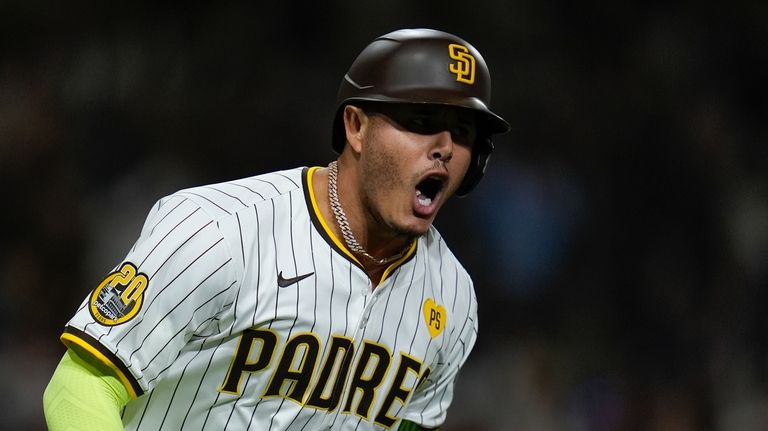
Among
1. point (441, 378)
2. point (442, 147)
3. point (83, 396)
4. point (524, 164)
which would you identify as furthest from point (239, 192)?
point (524, 164)

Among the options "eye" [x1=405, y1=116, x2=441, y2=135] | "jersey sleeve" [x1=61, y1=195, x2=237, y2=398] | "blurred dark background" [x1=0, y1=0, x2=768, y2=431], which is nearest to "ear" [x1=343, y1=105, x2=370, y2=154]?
"eye" [x1=405, y1=116, x2=441, y2=135]

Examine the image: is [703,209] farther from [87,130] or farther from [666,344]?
[87,130]

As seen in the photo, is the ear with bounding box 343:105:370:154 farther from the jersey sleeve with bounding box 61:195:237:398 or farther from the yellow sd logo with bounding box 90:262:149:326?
the yellow sd logo with bounding box 90:262:149:326

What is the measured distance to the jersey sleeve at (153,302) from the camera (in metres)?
2.17

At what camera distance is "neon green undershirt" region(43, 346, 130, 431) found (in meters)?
2.08

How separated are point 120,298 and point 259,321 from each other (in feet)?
1.08

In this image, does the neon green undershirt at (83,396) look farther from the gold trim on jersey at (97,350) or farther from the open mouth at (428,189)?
the open mouth at (428,189)

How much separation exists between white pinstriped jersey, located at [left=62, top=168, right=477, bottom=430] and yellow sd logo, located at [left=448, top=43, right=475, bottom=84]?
0.47 m

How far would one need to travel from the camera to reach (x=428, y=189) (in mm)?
2611

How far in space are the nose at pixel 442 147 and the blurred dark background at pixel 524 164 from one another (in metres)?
2.61

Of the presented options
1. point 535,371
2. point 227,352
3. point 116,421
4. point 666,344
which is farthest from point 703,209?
point 116,421

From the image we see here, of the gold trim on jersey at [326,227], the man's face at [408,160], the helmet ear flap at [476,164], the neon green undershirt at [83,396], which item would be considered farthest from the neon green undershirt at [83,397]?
the helmet ear flap at [476,164]

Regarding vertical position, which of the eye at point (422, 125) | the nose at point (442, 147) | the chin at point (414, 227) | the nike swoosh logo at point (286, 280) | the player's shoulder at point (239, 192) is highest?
the eye at point (422, 125)

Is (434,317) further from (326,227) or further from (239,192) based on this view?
(239,192)
